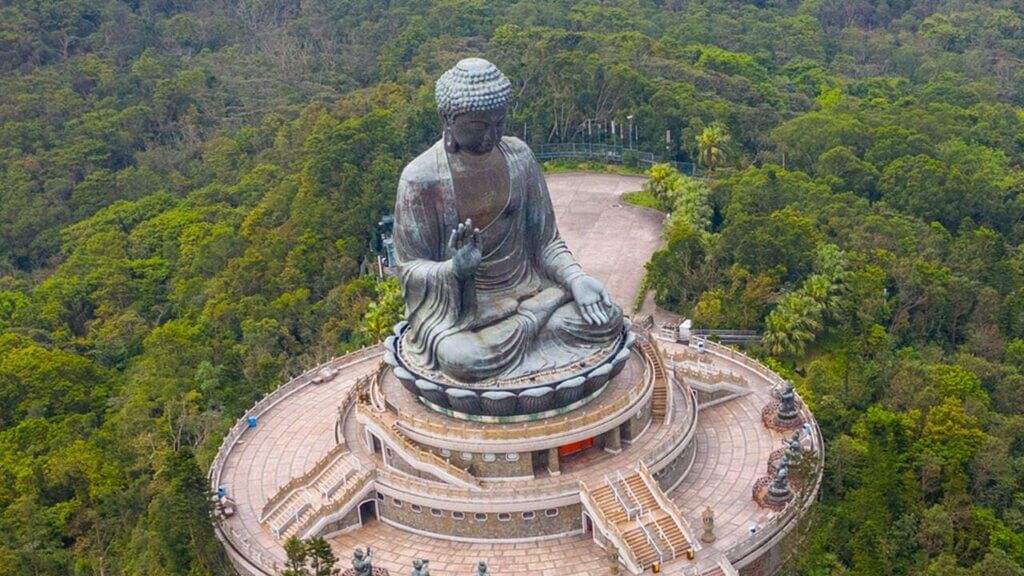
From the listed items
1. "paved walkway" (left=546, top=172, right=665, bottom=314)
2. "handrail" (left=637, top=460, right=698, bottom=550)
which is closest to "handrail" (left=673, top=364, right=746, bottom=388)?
"handrail" (left=637, top=460, right=698, bottom=550)

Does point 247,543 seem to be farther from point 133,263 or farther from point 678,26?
point 678,26

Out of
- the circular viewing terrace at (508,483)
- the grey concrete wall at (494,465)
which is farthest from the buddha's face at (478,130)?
the grey concrete wall at (494,465)

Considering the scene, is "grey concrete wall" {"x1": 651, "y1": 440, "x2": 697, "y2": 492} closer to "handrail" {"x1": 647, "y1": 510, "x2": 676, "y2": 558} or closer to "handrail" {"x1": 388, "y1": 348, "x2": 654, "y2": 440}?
"handrail" {"x1": 647, "y1": 510, "x2": 676, "y2": 558}

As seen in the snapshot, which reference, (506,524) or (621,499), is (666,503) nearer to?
(621,499)

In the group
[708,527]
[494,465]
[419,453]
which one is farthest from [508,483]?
[708,527]

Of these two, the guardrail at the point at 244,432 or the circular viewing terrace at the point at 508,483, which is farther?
the guardrail at the point at 244,432

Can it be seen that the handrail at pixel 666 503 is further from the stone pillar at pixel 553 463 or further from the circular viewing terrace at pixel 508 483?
the stone pillar at pixel 553 463
